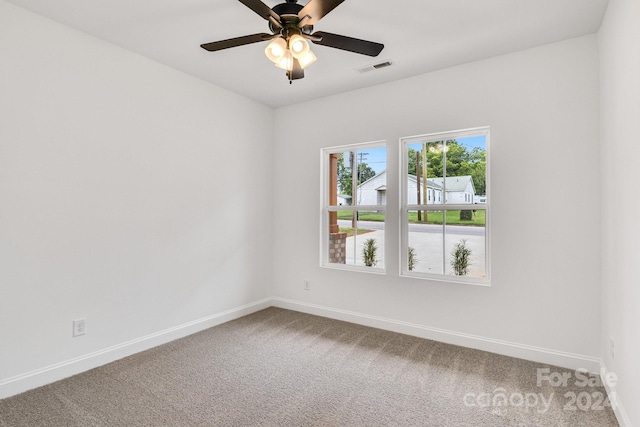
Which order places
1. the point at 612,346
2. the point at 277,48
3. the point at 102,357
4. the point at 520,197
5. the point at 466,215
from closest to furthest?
the point at 277,48 < the point at 612,346 < the point at 102,357 < the point at 520,197 < the point at 466,215

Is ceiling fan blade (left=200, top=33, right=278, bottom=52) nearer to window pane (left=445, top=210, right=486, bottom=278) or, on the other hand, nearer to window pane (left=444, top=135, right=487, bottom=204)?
window pane (left=444, top=135, right=487, bottom=204)

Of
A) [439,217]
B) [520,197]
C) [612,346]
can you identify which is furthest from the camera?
[439,217]

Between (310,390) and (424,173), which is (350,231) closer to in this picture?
(424,173)

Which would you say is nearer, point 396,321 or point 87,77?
point 87,77

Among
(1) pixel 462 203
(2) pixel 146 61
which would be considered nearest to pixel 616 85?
(1) pixel 462 203

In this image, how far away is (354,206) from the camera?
394 centimetres

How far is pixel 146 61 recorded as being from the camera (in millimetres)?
3025

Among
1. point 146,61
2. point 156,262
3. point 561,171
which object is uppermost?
point 146,61

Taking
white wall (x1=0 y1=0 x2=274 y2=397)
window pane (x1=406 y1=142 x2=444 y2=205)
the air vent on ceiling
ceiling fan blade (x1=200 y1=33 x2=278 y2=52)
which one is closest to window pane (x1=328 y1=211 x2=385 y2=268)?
window pane (x1=406 y1=142 x2=444 y2=205)

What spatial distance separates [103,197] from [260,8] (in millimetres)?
2016

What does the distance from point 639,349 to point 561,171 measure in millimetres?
1525

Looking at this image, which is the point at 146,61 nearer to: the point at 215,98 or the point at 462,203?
the point at 215,98

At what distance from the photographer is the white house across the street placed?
10.5 feet

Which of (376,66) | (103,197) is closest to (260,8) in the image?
(376,66)
